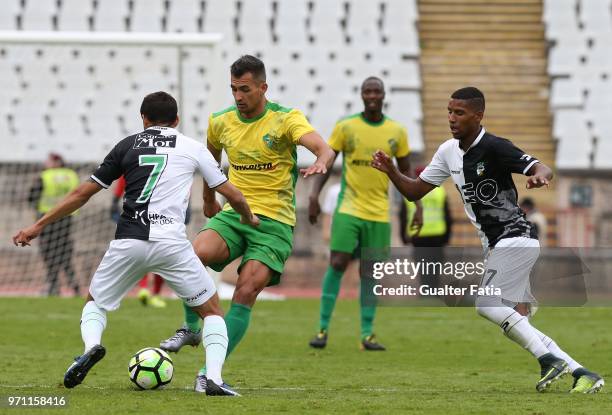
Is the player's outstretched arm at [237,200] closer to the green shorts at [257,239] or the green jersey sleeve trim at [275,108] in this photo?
the green shorts at [257,239]

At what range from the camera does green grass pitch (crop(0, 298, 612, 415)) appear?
637cm

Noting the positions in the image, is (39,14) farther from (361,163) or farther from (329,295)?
(329,295)

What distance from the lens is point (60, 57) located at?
2255cm

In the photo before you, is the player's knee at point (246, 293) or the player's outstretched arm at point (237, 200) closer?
the player's outstretched arm at point (237, 200)

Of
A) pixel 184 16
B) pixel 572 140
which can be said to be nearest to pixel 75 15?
pixel 184 16

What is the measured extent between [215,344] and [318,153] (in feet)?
4.15

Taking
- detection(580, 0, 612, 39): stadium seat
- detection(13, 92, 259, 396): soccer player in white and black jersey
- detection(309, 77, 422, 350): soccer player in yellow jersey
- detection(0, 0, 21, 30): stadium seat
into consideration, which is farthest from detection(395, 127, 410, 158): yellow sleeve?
detection(580, 0, 612, 39): stadium seat

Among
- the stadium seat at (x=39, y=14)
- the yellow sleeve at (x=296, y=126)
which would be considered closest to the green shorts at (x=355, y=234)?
the yellow sleeve at (x=296, y=126)

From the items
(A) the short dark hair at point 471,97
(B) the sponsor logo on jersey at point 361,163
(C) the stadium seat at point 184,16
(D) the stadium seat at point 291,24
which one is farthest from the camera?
(D) the stadium seat at point 291,24

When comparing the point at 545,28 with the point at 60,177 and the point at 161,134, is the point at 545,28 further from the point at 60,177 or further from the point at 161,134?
the point at 161,134

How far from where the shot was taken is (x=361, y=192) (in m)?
10.9

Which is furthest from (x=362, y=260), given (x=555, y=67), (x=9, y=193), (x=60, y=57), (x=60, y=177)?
(x=555, y=67)

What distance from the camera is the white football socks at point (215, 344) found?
21.6 feet

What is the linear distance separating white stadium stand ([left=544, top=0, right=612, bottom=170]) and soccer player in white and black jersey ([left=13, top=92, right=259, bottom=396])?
17355mm
